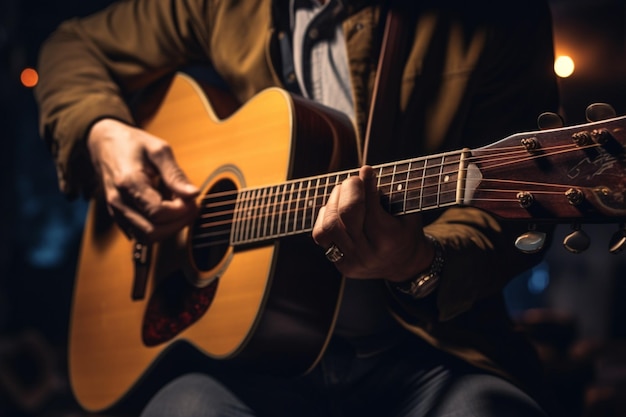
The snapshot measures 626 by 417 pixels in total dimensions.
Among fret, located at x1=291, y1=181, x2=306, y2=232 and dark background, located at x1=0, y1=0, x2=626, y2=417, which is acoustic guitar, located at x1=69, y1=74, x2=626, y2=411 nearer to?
fret, located at x1=291, y1=181, x2=306, y2=232

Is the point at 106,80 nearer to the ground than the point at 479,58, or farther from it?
nearer to the ground

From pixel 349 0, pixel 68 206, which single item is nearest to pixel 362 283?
pixel 349 0

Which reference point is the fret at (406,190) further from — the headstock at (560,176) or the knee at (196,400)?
the knee at (196,400)

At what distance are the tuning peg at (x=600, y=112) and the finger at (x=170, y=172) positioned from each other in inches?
29.5

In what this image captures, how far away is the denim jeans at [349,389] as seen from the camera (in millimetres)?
1189

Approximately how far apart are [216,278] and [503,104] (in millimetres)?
562

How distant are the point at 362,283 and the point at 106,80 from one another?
2.67ft

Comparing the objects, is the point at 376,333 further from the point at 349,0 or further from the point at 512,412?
the point at 349,0

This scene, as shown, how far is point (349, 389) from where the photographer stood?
1.31 metres

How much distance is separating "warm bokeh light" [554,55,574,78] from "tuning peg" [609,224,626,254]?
603 mm

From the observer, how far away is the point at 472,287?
1.19 m

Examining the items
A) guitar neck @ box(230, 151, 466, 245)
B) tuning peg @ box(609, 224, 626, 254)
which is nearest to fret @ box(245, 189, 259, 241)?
guitar neck @ box(230, 151, 466, 245)

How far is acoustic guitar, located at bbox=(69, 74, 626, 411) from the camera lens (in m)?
0.98

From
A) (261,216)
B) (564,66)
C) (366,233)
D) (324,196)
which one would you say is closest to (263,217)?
(261,216)
